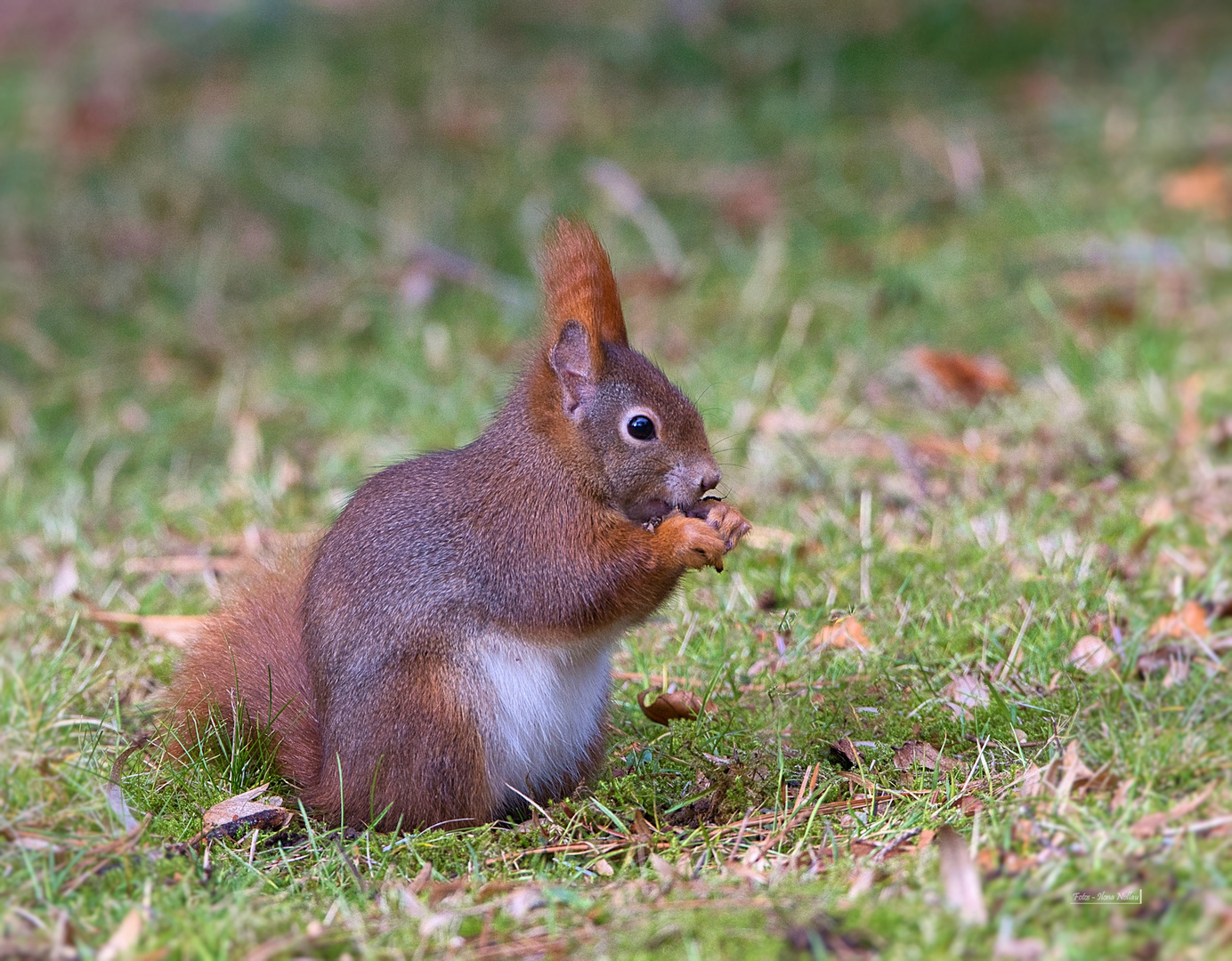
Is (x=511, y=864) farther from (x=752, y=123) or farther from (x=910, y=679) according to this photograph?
(x=752, y=123)

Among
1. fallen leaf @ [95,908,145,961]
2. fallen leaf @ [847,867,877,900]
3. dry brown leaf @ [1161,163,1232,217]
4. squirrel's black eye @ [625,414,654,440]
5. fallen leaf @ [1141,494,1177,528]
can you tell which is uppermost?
dry brown leaf @ [1161,163,1232,217]

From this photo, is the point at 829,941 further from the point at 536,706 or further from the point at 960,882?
the point at 536,706

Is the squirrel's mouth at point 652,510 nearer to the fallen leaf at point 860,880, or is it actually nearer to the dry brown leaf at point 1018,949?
the fallen leaf at point 860,880

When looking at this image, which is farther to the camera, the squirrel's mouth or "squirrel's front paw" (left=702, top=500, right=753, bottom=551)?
the squirrel's mouth

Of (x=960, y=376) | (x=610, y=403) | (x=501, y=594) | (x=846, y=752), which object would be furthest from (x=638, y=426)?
(x=960, y=376)

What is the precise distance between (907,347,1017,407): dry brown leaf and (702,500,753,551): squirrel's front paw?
7.18 feet

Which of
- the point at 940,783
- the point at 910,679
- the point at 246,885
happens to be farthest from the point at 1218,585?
the point at 246,885

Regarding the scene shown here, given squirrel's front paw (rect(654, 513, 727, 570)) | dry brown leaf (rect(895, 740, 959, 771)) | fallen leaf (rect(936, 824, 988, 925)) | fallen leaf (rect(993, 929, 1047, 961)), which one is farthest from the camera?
dry brown leaf (rect(895, 740, 959, 771))

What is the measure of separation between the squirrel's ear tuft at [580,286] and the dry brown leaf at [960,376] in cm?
213

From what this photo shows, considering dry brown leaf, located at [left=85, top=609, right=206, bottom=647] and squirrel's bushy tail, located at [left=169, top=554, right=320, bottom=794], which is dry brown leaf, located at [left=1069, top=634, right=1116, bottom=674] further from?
dry brown leaf, located at [left=85, top=609, right=206, bottom=647]


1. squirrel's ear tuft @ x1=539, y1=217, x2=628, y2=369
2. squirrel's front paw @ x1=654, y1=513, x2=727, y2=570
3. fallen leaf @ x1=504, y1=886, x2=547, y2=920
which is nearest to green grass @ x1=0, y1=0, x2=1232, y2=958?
fallen leaf @ x1=504, y1=886, x2=547, y2=920

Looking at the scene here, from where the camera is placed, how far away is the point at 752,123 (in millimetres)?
6863

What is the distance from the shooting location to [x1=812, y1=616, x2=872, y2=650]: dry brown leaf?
2988mm

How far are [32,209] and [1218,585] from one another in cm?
521
